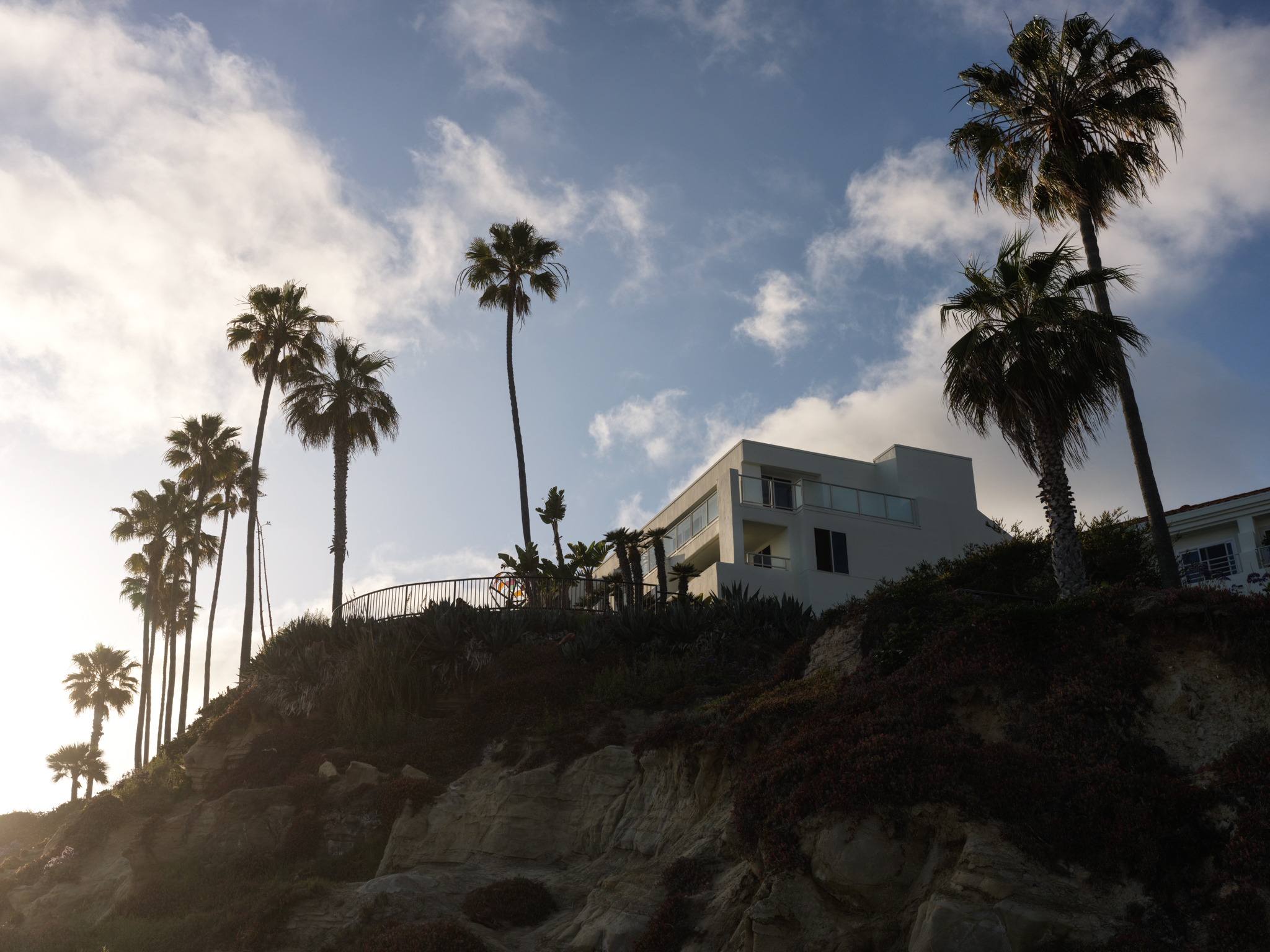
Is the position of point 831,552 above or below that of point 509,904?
above

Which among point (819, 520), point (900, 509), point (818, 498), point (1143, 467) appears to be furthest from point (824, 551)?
point (1143, 467)

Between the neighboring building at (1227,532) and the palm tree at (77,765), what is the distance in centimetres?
4889

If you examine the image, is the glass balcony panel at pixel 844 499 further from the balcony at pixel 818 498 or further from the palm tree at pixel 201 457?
the palm tree at pixel 201 457

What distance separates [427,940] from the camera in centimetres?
1216

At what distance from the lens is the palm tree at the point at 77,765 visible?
45.5 metres

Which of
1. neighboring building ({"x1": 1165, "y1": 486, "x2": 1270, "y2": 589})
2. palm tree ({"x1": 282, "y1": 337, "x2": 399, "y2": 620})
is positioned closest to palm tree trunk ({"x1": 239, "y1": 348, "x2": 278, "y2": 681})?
palm tree ({"x1": 282, "y1": 337, "x2": 399, "y2": 620})

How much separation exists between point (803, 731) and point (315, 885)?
8580mm

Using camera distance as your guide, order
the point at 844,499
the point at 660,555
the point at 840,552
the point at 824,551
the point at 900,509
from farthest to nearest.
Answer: the point at 900,509
the point at 844,499
the point at 660,555
the point at 840,552
the point at 824,551

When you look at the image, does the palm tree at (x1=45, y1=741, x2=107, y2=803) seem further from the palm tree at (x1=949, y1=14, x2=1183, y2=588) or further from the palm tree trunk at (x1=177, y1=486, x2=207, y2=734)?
the palm tree at (x1=949, y1=14, x2=1183, y2=588)

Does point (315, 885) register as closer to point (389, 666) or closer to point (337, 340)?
point (389, 666)

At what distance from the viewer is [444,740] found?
20000 millimetres

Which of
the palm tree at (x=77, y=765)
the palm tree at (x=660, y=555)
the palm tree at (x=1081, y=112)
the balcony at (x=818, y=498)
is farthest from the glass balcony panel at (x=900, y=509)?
the palm tree at (x=77, y=765)

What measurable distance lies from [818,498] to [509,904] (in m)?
22.8

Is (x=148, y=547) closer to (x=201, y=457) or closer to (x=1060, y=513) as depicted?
(x=201, y=457)
